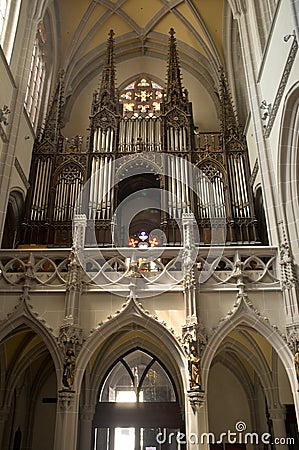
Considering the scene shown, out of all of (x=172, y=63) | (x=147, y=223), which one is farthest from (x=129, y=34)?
(x=147, y=223)

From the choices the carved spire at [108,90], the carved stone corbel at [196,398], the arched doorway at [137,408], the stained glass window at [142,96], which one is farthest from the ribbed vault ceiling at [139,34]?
the carved stone corbel at [196,398]

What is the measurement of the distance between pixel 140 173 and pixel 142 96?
612 cm

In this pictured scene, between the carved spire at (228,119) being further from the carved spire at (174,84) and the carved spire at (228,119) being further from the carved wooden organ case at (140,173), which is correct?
the carved spire at (174,84)

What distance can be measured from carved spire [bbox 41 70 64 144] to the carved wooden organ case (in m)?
0.04

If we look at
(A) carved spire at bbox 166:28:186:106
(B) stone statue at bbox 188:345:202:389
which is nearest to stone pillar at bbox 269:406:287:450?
(B) stone statue at bbox 188:345:202:389

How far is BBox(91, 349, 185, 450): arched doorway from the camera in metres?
11.6

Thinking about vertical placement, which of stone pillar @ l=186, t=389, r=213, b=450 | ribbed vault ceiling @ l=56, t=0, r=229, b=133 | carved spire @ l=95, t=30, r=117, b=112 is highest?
ribbed vault ceiling @ l=56, t=0, r=229, b=133

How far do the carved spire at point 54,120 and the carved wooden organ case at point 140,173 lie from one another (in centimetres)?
4

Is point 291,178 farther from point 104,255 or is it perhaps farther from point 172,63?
point 172,63

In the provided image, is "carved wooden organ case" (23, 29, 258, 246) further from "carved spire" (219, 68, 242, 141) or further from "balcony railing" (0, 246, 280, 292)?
"balcony railing" (0, 246, 280, 292)

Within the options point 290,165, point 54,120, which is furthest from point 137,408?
point 54,120

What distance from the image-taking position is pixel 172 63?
17.7m

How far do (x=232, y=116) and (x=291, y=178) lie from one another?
6.08m

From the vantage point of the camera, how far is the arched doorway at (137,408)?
11594 millimetres
